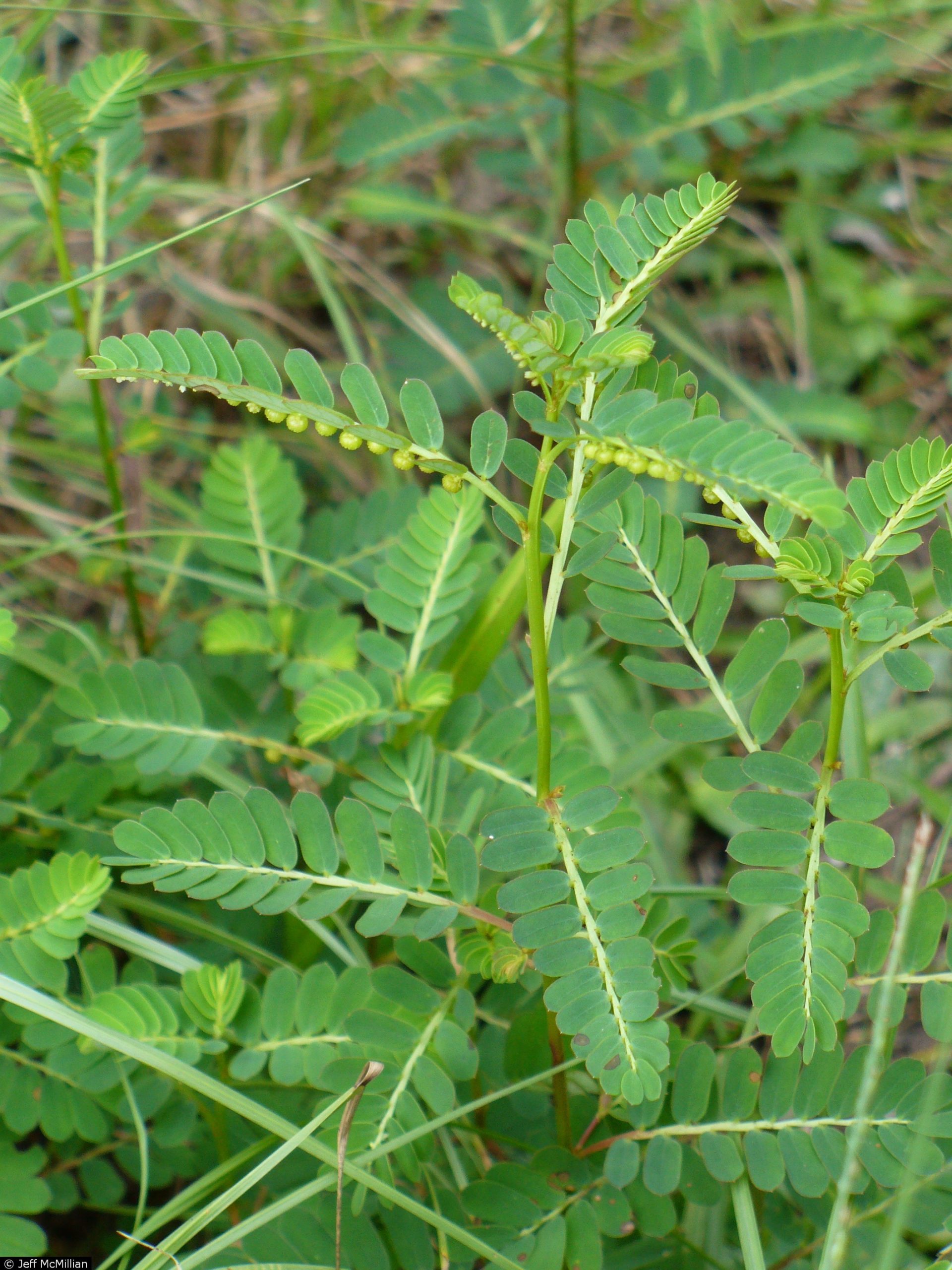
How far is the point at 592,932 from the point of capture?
0.83 metres

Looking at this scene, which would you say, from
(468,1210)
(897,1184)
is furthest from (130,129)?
(897,1184)

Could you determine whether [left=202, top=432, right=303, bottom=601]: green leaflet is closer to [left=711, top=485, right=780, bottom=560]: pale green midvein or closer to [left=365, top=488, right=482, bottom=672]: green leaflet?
[left=365, top=488, right=482, bottom=672]: green leaflet

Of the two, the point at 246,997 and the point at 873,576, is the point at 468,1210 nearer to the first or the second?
the point at 246,997

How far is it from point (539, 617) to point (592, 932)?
275 millimetres

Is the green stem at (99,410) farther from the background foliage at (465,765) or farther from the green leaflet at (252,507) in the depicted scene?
the green leaflet at (252,507)

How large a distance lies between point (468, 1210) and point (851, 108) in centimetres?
261

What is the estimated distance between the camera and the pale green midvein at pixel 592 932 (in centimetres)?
79

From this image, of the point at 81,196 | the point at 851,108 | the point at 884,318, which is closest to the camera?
the point at 81,196

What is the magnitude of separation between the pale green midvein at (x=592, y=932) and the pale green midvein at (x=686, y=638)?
201mm

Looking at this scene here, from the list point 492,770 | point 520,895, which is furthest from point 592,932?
point 492,770

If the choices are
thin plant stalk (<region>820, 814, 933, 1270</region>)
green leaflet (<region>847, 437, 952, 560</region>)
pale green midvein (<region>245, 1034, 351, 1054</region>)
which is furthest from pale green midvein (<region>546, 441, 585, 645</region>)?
A: pale green midvein (<region>245, 1034, 351, 1054</region>)

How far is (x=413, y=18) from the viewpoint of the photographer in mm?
2291

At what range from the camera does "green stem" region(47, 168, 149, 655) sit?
1.15 m

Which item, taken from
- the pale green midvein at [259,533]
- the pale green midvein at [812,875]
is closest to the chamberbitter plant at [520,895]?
the pale green midvein at [812,875]
